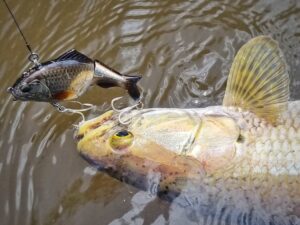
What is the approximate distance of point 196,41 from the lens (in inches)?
154

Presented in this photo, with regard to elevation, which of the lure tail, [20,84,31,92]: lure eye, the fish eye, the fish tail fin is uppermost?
[20,84,31,92]: lure eye

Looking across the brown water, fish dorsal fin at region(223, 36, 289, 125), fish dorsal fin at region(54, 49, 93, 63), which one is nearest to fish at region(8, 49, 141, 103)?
fish dorsal fin at region(54, 49, 93, 63)

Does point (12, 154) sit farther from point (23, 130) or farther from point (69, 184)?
point (69, 184)

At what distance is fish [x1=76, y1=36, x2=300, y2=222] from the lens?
9.12ft

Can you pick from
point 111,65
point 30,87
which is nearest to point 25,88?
point 30,87

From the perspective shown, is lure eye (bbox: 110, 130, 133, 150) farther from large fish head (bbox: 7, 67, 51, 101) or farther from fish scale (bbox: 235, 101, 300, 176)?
fish scale (bbox: 235, 101, 300, 176)

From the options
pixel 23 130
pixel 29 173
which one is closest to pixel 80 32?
pixel 23 130

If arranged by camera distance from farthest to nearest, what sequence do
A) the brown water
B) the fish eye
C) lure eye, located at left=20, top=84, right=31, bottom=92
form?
1. the brown water
2. the fish eye
3. lure eye, located at left=20, top=84, right=31, bottom=92

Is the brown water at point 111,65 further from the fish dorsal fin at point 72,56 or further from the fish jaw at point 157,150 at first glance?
the fish dorsal fin at point 72,56

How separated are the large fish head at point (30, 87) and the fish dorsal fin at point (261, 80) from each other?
121 cm

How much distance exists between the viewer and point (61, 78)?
105 inches

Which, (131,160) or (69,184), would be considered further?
(69,184)

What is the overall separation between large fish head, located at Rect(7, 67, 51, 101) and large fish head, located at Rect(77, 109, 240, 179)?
17.5 inches

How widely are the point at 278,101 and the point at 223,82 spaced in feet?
2.56
